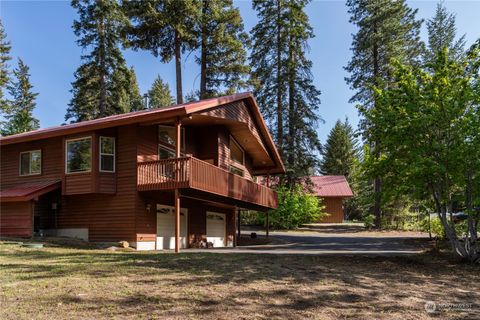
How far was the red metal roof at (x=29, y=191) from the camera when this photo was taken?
48.3ft

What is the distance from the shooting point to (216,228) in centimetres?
2097

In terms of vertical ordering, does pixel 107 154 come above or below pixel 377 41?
below

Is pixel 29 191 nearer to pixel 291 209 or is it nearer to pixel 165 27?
pixel 165 27

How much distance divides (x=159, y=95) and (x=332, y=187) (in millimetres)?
31176

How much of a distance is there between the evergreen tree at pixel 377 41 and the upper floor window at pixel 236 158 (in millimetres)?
12242

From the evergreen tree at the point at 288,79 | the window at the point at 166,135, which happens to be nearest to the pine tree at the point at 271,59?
the evergreen tree at the point at 288,79

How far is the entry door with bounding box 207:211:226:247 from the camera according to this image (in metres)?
20.3

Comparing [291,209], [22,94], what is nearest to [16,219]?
[291,209]

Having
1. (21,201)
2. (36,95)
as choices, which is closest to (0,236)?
(21,201)

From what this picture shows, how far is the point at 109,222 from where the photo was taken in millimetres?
15328

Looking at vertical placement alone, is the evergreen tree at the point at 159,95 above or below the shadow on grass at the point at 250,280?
above

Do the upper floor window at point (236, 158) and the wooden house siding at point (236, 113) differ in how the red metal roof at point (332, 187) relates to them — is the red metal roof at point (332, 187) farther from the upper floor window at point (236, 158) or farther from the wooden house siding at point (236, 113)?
the wooden house siding at point (236, 113)

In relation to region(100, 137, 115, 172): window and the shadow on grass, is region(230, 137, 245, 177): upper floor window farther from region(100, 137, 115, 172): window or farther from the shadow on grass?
the shadow on grass

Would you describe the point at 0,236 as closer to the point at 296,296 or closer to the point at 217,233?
the point at 217,233
